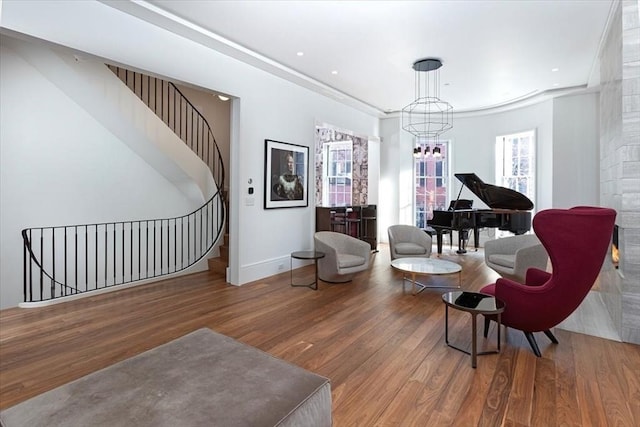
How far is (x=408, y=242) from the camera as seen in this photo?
6180 mm

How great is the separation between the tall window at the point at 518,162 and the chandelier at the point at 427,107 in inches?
58.2

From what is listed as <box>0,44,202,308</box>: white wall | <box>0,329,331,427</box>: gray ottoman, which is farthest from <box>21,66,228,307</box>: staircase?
<box>0,329,331,427</box>: gray ottoman

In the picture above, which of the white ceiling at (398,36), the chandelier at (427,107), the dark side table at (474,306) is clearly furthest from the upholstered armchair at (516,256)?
the chandelier at (427,107)

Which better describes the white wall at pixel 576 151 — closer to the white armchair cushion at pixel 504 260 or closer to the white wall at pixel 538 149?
the white wall at pixel 538 149

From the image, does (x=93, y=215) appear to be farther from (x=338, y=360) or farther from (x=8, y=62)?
(x=338, y=360)

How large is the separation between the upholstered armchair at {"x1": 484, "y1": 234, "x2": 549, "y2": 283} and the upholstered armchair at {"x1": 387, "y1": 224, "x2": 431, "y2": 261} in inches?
41.2

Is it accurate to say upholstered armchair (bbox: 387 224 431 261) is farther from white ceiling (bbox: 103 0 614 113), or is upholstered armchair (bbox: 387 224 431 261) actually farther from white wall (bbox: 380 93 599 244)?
white wall (bbox: 380 93 599 244)

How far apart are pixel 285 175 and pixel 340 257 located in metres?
1.78

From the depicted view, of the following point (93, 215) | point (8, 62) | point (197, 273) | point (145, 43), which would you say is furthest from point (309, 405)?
point (8, 62)

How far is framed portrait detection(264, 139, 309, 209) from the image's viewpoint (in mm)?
5621

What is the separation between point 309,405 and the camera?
4.30 feet

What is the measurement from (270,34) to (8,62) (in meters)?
3.78

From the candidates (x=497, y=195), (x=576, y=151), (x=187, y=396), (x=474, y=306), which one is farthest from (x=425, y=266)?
(x=576, y=151)

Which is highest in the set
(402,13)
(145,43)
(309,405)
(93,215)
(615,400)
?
(402,13)
